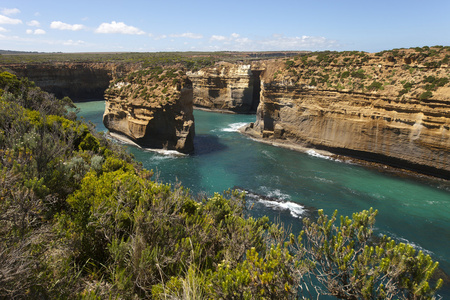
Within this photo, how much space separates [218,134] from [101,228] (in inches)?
1510

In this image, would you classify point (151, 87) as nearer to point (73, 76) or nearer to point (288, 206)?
point (288, 206)

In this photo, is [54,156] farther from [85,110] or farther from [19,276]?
[85,110]

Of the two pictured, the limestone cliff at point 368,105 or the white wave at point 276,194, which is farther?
the limestone cliff at point 368,105

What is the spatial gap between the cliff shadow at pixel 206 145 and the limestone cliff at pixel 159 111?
72.4 inches

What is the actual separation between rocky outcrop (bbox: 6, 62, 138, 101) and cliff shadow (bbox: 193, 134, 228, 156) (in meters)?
43.7

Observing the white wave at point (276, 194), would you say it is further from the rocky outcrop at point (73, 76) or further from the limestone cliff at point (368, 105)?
the rocky outcrop at point (73, 76)

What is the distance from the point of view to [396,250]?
6.13m

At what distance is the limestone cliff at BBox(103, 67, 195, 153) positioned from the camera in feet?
118

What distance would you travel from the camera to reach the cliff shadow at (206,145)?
37469 mm

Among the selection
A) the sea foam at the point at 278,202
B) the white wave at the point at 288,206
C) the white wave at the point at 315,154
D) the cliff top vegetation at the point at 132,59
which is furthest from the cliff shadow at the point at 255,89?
the white wave at the point at 288,206

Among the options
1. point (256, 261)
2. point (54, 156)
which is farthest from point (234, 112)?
point (256, 261)

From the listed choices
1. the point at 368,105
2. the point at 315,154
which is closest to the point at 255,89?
the point at 315,154

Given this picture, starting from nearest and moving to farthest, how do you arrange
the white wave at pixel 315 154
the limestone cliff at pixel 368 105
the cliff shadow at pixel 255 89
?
the limestone cliff at pixel 368 105
the white wave at pixel 315 154
the cliff shadow at pixel 255 89

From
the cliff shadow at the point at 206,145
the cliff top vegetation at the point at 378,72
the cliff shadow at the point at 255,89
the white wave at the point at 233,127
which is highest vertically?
the cliff top vegetation at the point at 378,72
